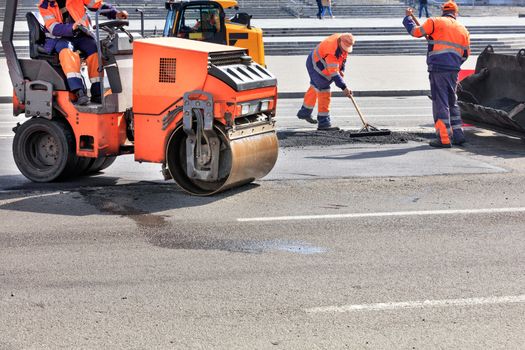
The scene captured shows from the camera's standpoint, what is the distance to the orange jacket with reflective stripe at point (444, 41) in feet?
40.8

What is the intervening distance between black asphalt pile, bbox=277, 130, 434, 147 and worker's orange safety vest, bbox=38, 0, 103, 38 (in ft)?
13.1

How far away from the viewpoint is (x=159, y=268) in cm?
662

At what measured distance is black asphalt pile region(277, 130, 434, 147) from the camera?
12.8 meters

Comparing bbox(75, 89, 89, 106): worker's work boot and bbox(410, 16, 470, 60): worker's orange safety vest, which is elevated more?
bbox(410, 16, 470, 60): worker's orange safety vest

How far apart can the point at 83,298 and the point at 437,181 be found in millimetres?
5142

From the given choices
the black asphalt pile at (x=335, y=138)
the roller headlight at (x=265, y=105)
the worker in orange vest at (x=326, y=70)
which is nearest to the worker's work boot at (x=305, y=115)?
the worker in orange vest at (x=326, y=70)

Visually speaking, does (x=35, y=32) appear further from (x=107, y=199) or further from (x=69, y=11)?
(x=107, y=199)

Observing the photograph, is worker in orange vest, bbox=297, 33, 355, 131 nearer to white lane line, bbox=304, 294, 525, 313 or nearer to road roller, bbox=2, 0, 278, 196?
road roller, bbox=2, 0, 278, 196

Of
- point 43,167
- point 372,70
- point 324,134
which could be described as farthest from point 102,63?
point 372,70

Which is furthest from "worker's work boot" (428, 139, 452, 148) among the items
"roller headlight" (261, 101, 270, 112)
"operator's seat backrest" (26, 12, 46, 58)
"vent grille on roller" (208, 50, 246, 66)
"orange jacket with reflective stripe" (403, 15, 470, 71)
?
"operator's seat backrest" (26, 12, 46, 58)

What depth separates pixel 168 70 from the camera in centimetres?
898

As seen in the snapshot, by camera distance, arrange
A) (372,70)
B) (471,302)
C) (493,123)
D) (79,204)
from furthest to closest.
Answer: (372,70) → (493,123) → (79,204) → (471,302)

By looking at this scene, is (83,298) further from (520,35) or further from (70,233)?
(520,35)

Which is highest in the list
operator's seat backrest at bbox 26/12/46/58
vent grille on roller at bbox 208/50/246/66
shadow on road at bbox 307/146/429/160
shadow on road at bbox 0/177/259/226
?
operator's seat backrest at bbox 26/12/46/58
